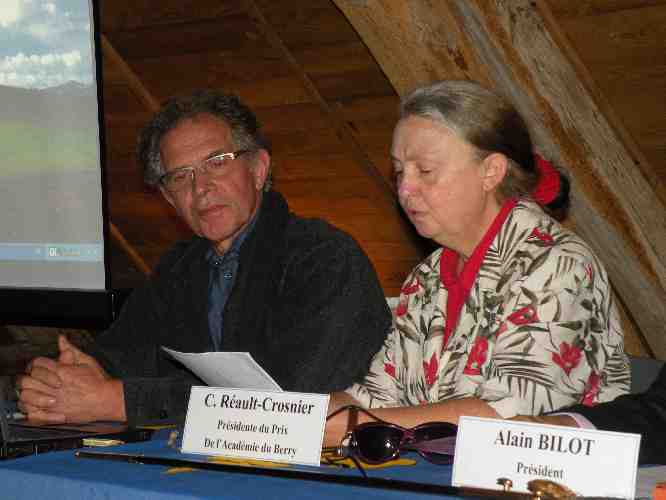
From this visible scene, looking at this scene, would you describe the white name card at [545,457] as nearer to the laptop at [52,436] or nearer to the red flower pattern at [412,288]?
→ the laptop at [52,436]

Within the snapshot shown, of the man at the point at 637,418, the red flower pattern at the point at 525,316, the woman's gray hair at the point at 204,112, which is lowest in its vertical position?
the man at the point at 637,418

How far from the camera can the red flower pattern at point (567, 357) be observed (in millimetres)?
1717

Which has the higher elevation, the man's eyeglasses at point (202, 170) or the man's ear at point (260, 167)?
the man's ear at point (260, 167)

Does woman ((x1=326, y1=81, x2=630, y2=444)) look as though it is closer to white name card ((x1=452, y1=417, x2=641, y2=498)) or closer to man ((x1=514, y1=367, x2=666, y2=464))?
man ((x1=514, y1=367, x2=666, y2=464))

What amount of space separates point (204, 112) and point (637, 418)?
145 centimetres

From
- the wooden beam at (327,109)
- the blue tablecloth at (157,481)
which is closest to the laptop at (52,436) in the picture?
the blue tablecloth at (157,481)

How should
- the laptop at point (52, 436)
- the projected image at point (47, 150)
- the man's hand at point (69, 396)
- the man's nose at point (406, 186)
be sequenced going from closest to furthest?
the laptop at point (52, 436)
the man's nose at point (406, 186)
the man's hand at point (69, 396)
the projected image at point (47, 150)

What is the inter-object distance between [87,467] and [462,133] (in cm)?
95

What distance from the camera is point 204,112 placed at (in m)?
2.50

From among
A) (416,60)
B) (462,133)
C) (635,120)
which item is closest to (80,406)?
(462,133)

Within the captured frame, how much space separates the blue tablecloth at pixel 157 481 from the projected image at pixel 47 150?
2.23 m

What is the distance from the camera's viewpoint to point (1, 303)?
3.80 m

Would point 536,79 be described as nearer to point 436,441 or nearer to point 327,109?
point 327,109

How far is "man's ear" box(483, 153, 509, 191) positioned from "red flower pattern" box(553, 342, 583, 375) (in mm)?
379
